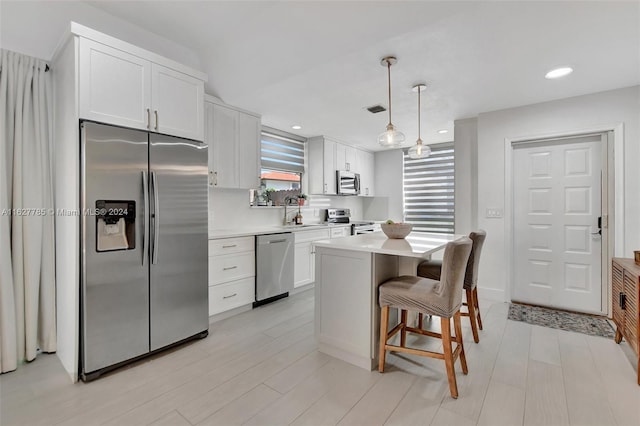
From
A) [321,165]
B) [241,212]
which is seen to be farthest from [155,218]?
[321,165]

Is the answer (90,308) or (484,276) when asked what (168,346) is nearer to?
(90,308)

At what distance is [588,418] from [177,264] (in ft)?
9.45

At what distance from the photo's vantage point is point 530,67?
2.55m

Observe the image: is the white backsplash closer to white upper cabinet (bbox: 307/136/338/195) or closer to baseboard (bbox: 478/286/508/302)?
white upper cabinet (bbox: 307/136/338/195)

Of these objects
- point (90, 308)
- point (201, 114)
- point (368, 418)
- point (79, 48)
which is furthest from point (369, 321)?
point (79, 48)

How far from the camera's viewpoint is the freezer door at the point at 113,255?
6.47 feet

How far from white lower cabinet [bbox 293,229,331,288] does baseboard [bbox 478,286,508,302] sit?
86.5 inches

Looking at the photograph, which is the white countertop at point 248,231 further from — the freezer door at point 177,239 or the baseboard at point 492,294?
the baseboard at point 492,294

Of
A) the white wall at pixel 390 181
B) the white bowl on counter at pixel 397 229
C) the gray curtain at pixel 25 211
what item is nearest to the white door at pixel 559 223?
the white bowl on counter at pixel 397 229

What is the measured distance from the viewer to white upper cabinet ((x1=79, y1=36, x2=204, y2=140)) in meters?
1.99

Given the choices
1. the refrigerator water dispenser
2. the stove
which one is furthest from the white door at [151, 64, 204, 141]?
the stove

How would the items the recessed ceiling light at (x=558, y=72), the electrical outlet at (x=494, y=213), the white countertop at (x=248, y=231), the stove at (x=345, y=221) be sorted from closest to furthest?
the recessed ceiling light at (x=558, y=72), the white countertop at (x=248, y=231), the electrical outlet at (x=494, y=213), the stove at (x=345, y=221)

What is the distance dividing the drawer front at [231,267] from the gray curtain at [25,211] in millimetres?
1247

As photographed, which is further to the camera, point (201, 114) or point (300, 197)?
point (300, 197)
